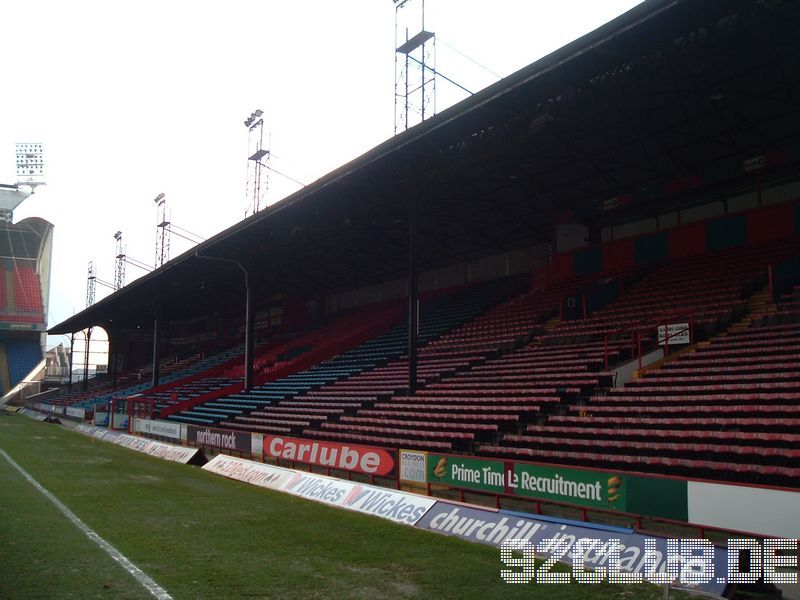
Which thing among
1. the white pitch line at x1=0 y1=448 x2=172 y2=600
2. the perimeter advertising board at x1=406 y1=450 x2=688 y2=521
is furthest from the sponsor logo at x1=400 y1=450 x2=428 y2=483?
the white pitch line at x1=0 y1=448 x2=172 y2=600

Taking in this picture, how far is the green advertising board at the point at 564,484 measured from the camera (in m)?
9.05

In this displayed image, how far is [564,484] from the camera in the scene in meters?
10.5

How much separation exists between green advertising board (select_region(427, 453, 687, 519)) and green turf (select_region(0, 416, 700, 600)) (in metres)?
1.93

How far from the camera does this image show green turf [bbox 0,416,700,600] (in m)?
7.10

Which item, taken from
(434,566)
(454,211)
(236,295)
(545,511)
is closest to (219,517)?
(434,566)

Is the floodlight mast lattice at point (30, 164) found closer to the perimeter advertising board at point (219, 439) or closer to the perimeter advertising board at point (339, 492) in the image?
the perimeter advertising board at point (219, 439)

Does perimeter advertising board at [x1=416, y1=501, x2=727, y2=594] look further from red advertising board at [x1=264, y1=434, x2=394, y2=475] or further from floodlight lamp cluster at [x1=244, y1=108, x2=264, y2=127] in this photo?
floodlight lamp cluster at [x1=244, y1=108, x2=264, y2=127]

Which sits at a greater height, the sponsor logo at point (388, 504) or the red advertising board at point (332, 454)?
the red advertising board at point (332, 454)

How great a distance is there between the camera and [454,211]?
26.5 m

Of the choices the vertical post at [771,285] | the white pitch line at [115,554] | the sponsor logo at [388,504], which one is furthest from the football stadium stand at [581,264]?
the white pitch line at [115,554]

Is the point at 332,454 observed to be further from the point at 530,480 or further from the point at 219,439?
the point at 219,439

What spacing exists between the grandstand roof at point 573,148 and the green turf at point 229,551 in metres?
9.54

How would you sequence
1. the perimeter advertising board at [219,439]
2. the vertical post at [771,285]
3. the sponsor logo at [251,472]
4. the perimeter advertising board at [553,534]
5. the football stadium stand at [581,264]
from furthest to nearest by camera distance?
1. the perimeter advertising board at [219,439]
2. the vertical post at [771,285]
3. the sponsor logo at [251,472]
4. the football stadium stand at [581,264]
5. the perimeter advertising board at [553,534]

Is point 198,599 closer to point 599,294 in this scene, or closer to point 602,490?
point 602,490
